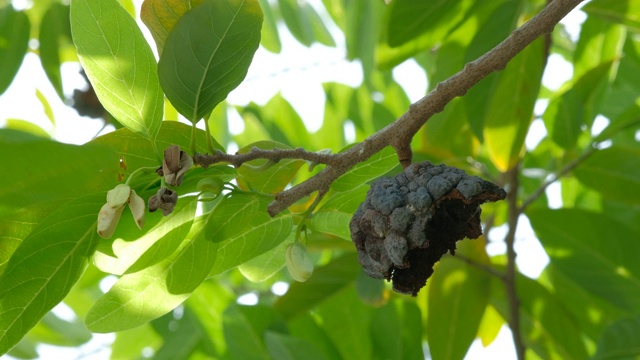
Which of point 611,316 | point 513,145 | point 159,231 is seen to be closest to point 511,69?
Answer: point 513,145

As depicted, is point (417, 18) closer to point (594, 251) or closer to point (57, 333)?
point (594, 251)

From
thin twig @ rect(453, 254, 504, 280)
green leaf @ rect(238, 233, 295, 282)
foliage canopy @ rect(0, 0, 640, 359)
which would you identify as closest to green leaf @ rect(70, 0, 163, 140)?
foliage canopy @ rect(0, 0, 640, 359)

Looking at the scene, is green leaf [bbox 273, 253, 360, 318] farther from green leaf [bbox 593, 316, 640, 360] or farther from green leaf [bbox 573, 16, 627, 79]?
green leaf [bbox 573, 16, 627, 79]

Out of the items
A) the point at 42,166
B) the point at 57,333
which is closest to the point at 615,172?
the point at 42,166

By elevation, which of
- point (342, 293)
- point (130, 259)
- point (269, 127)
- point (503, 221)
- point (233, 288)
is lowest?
point (130, 259)

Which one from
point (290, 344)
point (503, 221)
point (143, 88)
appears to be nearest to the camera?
point (143, 88)

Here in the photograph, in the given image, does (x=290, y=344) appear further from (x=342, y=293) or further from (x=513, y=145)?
(x=513, y=145)
